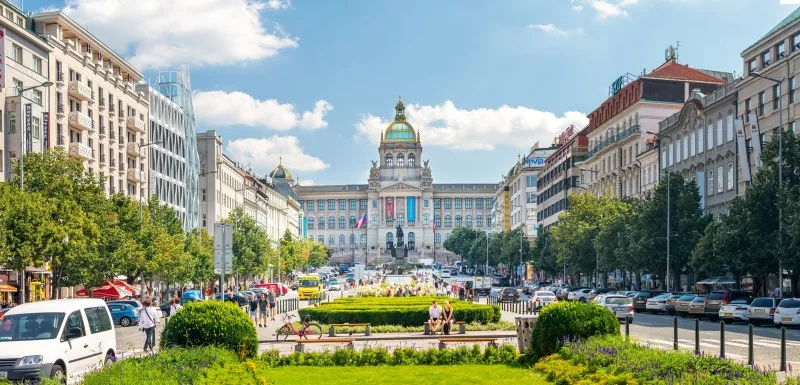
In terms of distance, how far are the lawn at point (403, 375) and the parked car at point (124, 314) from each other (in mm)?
29854

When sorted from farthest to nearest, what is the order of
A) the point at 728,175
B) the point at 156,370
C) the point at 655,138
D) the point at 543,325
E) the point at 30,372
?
1. the point at 655,138
2. the point at 728,175
3. the point at 543,325
4. the point at 30,372
5. the point at 156,370

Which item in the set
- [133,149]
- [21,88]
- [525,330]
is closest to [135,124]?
[133,149]

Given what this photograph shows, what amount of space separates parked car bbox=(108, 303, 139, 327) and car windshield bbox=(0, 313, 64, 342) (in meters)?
31.0

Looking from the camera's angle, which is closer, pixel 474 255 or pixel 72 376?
pixel 72 376

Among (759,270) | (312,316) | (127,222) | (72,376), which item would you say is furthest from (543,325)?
(127,222)

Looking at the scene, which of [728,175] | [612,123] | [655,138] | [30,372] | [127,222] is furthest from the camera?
[612,123]

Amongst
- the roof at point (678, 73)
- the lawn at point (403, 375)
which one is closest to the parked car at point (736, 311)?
the lawn at point (403, 375)

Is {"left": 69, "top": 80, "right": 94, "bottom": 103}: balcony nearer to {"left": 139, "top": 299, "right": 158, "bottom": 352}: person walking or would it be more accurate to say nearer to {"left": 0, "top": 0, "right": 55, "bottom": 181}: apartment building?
{"left": 0, "top": 0, "right": 55, "bottom": 181}: apartment building

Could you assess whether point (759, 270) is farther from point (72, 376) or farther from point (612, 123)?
point (612, 123)

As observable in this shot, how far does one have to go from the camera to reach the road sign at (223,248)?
34719 millimetres

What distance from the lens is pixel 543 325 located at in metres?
23.6

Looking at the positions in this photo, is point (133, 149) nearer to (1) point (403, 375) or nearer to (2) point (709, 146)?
(2) point (709, 146)

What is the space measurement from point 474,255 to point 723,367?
534 feet

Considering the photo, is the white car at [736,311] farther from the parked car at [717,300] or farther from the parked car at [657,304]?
the parked car at [657,304]
